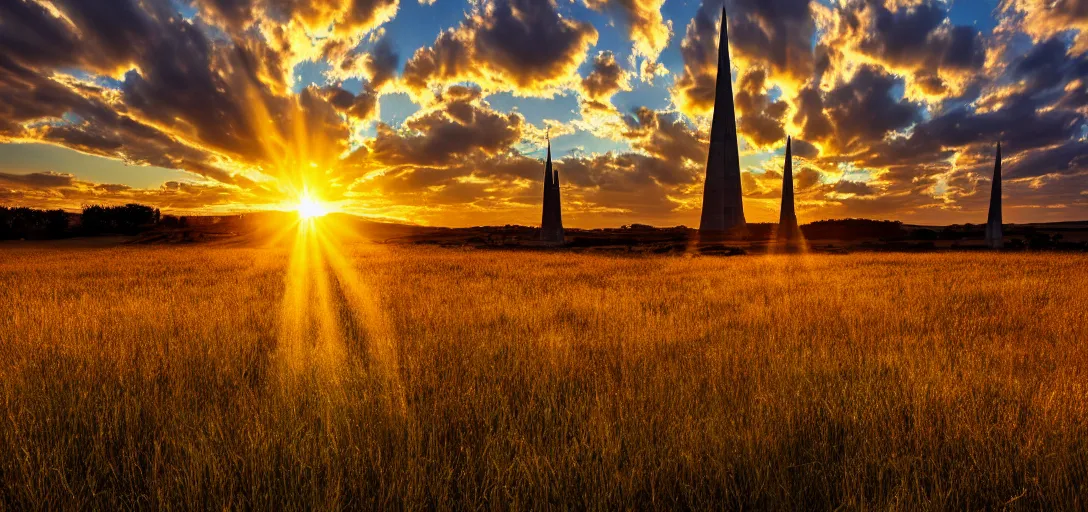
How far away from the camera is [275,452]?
258 cm

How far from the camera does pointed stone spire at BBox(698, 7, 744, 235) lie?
36.9 metres

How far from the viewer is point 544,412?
3.34 meters

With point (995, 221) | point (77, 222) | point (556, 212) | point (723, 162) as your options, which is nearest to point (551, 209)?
point (556, 212)

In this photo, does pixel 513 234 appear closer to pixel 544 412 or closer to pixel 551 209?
pixel 551 209

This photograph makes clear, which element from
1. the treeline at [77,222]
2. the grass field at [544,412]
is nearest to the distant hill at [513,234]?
the treeline at [77,222]

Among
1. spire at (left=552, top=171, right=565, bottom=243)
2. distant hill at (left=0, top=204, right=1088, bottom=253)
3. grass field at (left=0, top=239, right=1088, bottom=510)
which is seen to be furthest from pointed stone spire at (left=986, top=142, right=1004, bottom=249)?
grass field at (left=0, top=239, right=1088, bottom=510)

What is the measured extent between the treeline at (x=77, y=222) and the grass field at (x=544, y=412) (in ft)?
278

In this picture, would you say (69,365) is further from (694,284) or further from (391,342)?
(694,284)

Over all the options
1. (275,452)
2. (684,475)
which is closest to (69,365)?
(275,452)

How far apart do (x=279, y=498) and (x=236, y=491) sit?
0.27m

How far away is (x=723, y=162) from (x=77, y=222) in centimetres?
9709

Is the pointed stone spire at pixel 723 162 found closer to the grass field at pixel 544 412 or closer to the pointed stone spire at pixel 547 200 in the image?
the pointed stone spire at pixel 547 200

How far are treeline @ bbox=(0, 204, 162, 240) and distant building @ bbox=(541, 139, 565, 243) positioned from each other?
67083 millimetres

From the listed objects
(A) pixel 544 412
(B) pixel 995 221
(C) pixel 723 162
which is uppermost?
(C) pixel 723 162
